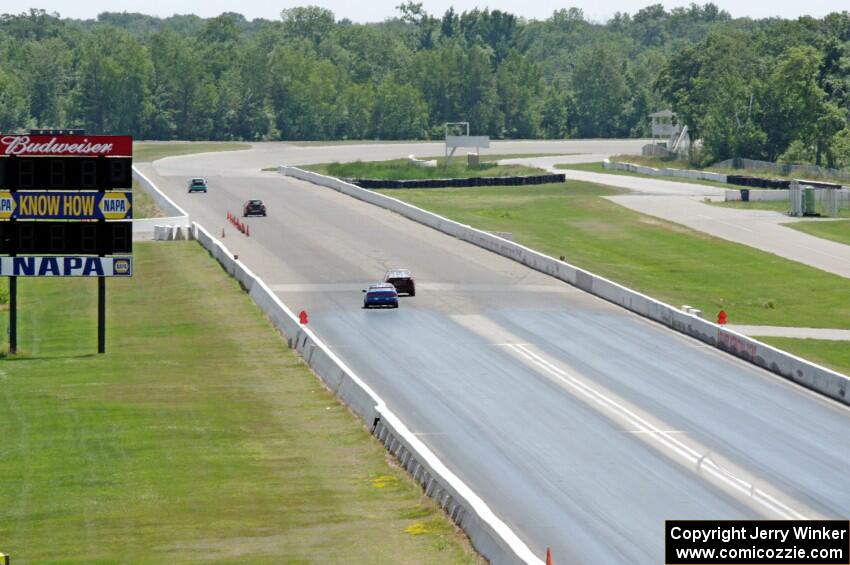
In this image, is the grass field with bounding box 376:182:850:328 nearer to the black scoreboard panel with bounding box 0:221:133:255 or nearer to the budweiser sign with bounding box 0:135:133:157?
the black scoreboard panel with bounding box 0:221:133:255

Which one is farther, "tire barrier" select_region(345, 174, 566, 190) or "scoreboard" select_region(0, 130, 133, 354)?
"tire barrier" select_region(345, 174, 566, 190)

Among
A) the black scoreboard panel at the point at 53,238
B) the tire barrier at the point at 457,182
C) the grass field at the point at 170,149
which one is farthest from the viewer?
the grass field at the point at 170,149

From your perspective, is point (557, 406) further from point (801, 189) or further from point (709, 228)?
point (801, 189)

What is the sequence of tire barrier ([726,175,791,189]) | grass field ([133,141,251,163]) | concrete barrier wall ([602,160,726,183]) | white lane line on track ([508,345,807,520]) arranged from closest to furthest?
1. white lane line on track ([508,345,807,520])
2. tire barrier ([726,175,791,189])
3. concrete barrier wall ([602,160,726,183])
4. grass field ([133,141,251,163])

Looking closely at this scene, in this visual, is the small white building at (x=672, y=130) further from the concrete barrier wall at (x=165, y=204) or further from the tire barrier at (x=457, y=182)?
the concrete barrier wall at (x=165, y=204)

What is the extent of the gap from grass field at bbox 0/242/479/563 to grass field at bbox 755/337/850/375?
1715 cm

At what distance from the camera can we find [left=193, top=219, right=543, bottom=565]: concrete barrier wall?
78.9 ft

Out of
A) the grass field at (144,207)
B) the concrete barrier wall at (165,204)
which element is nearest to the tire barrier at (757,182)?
the concrete barrier wall at (165,204)

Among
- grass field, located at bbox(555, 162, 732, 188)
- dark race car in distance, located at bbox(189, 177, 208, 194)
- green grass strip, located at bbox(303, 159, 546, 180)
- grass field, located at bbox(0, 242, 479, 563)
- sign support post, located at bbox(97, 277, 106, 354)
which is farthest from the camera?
green grass strip, located at bbox(303, 159, 546, 180)

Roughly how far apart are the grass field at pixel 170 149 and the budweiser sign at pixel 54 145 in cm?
10703

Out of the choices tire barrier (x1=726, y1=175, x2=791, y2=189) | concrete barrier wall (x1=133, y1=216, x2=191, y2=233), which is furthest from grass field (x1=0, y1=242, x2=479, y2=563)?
tire barrier (x1=726, y1=175, x2=791, y2=189)

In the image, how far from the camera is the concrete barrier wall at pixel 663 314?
43.0 meters

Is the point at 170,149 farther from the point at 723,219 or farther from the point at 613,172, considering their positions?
the point at 723,219

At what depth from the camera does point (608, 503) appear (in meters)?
29.2
